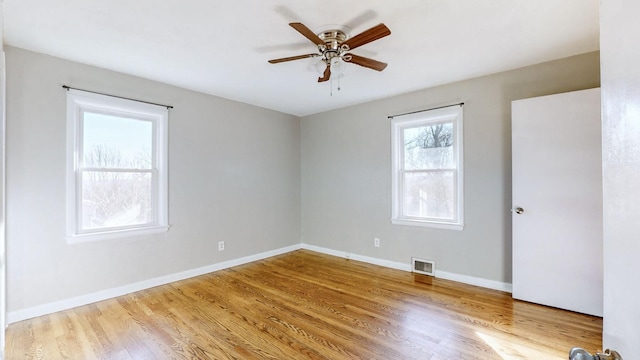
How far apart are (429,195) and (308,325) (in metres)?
2.33

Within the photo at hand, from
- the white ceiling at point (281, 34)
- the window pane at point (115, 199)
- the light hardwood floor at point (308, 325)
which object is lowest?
the light hardwood floor at point (308, 325)

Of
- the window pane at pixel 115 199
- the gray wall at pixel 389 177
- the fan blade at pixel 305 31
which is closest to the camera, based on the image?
the fan blade at pixel 305 31

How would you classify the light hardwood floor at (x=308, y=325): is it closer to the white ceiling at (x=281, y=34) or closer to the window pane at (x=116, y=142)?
the window pane at (x=116, y=142)

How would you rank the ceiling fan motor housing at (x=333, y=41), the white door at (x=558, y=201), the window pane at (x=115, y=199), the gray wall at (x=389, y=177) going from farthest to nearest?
1. the gray wall at (x=389, y=177)
2. the window pane at (x=115, y=199)
3. the white door at (x=558, y=201)
4. the ceiling fan motor housing at (x=333, y=41)

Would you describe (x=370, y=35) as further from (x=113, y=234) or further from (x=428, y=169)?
(x=113, y=234)

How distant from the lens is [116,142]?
3203 mm

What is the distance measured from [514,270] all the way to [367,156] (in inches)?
90.7

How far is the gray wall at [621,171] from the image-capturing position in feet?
1.68

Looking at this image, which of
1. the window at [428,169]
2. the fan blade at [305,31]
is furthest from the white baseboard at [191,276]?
the fan blade at [305,31]

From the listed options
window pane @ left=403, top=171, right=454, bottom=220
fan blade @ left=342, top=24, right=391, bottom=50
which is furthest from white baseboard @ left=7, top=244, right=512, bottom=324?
fan blade @ left=342, top=24, right=391, bottom=50

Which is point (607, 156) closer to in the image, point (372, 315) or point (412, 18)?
point (412, 18)

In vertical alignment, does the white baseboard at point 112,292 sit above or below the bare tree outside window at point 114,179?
below

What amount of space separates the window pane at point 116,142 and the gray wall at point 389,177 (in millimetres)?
2556

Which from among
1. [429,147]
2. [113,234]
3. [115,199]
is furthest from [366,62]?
[113,234]
